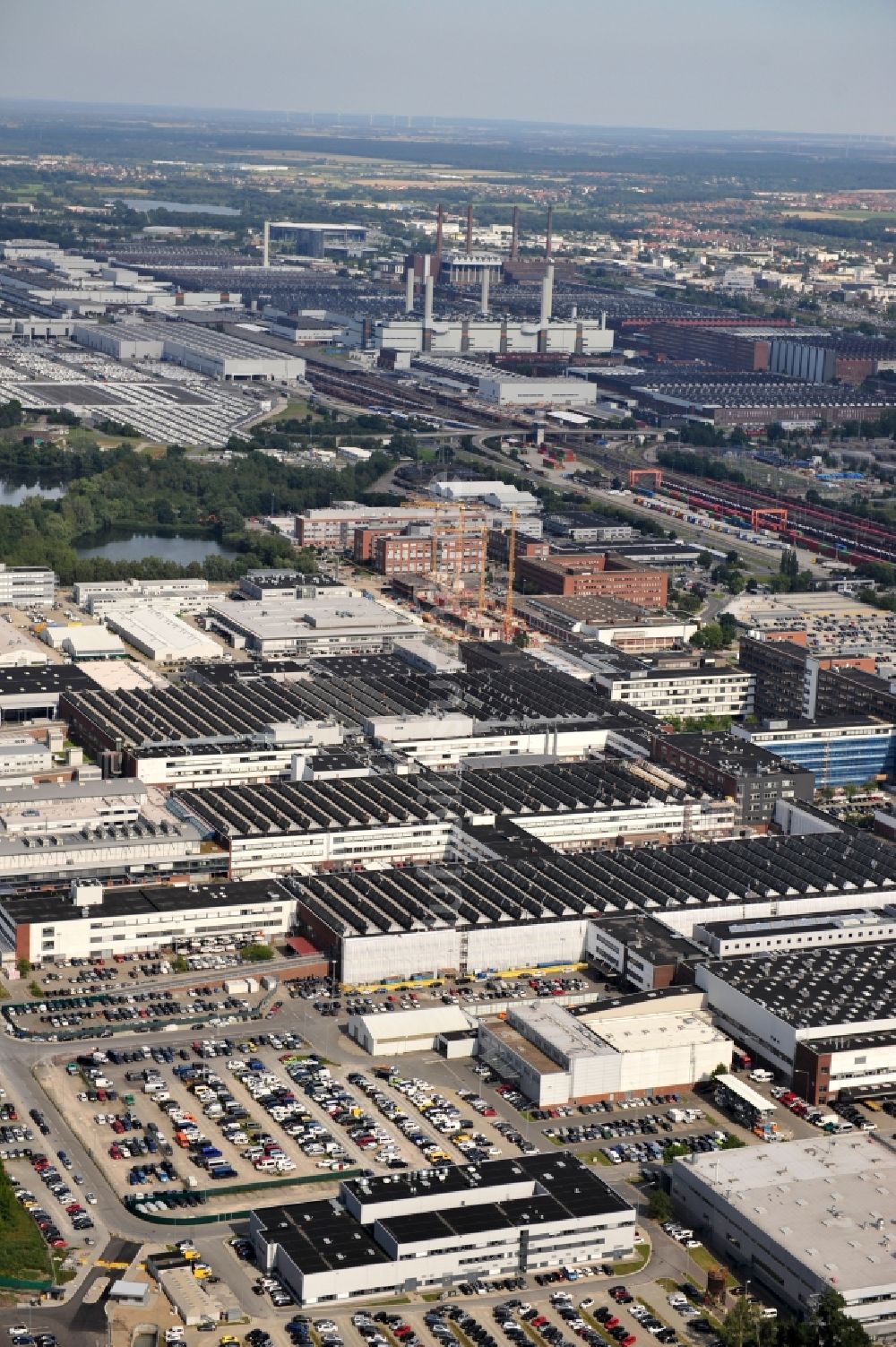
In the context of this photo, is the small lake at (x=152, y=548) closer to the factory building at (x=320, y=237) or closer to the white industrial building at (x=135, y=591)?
the white industrial building at (x=135, y=591)

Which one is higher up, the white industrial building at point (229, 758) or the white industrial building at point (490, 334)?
the white industrial building at point (490, 334)

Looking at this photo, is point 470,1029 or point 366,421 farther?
point 366,421

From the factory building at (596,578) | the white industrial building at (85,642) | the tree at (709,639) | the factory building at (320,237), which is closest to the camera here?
the white industrial building at (85,642)

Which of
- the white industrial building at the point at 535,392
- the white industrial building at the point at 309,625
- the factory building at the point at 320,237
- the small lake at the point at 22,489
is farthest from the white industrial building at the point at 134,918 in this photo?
the factory building at the point at 320,237

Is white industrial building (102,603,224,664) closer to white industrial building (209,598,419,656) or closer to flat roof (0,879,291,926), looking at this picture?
white industrial building (209,598,419,656)

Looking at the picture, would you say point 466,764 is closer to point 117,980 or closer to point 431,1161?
point 117,980

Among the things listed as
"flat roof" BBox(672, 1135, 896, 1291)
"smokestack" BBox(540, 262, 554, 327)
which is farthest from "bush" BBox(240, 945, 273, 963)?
"smokestack" BBox(540, 262, 554, 327)

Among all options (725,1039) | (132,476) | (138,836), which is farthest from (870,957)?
(132,476)
